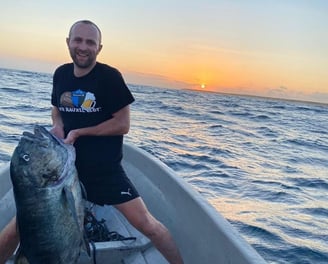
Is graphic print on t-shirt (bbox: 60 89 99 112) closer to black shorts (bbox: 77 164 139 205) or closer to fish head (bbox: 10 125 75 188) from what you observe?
black shorts (bbox: 77 164 139 205)

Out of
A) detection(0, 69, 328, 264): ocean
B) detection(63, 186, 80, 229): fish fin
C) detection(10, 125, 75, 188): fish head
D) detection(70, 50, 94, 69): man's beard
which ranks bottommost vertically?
detection(0, 69, 328, 264): ocean

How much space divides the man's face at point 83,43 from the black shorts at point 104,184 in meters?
0.90

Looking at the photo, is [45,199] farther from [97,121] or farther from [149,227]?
[149,227]

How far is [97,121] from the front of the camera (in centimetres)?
399

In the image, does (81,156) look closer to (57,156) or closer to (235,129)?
(57,156)

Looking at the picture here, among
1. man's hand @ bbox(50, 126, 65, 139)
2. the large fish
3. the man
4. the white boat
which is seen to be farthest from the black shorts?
the large fish

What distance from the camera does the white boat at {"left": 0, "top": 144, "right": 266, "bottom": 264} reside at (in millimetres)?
3820

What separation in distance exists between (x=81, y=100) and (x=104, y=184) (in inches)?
29.2

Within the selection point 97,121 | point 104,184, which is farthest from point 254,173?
point 97,121

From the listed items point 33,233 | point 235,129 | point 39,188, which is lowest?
point 235,129

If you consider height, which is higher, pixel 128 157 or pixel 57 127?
pixel 57 127

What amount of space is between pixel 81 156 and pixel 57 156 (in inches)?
51.7

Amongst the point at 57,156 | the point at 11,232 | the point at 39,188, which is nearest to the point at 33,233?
the point at 39,188

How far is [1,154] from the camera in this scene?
1107 cm
